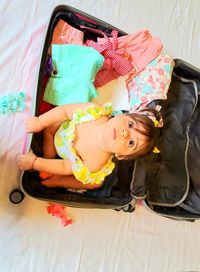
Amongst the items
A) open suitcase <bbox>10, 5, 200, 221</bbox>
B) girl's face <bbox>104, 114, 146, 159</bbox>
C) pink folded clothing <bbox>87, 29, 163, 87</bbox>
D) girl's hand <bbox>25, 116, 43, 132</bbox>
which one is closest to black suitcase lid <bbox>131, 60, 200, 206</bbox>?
open suitcase <bbox>10, 5, 200, 221</bbox>

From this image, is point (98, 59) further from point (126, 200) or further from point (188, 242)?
point (188, 242)

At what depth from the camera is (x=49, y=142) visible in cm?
105

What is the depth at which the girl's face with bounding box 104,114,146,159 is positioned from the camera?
2.91 feet

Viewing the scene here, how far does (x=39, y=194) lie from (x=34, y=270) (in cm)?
23

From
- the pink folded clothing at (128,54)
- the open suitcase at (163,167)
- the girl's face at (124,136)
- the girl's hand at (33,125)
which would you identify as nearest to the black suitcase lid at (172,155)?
the open suitcase at (163,167)

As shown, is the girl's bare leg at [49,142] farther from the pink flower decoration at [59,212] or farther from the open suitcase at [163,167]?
the pink flower decoration at [59,212]

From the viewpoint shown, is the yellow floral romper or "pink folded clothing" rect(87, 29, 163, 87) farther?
"pink folded clothing" rect(87, 29, 163, 87)

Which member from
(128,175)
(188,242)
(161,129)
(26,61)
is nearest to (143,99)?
(161,129)

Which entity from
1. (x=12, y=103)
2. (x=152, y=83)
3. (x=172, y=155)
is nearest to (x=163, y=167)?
(x=172, y=155)

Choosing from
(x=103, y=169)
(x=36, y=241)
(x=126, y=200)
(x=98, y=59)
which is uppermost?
(x=98, y=59)

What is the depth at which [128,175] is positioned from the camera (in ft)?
3.74

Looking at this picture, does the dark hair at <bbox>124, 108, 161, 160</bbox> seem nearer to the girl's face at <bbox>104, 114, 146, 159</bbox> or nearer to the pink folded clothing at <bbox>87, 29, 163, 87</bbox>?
the girl's face at <bbox>104, 114, 146, 159</bbox>

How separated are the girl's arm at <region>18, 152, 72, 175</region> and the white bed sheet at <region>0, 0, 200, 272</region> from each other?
0.23ft

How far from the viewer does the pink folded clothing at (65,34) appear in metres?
1.11
